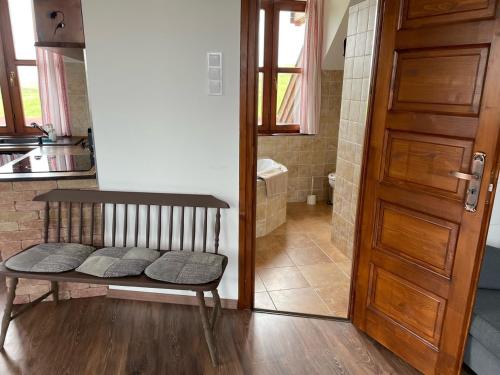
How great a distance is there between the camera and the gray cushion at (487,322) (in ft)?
5.51

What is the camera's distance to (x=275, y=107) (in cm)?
461

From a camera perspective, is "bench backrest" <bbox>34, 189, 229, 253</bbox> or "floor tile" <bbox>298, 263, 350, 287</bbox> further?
"floor tile" <bbox>298, 263, 350, 287</bbox>

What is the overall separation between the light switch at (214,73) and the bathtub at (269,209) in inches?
60.4

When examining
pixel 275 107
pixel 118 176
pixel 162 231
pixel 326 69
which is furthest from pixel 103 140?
pixel 326 69

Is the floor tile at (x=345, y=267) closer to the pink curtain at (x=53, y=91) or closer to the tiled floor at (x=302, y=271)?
the tiled floor at (x=302, y=271)

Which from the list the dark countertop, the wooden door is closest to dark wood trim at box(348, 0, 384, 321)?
the wooden door

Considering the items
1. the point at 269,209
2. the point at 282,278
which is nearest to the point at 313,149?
the point at 269,209

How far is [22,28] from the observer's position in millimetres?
3887

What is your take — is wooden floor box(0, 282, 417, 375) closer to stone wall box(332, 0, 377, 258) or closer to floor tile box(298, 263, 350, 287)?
floor tile box(298, 263, 350, 287)

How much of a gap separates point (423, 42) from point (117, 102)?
1672mm

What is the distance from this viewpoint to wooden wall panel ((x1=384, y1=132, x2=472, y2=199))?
65.3 inches

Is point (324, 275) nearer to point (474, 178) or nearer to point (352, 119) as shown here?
point (352, 119)

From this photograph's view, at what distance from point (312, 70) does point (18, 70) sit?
322cm

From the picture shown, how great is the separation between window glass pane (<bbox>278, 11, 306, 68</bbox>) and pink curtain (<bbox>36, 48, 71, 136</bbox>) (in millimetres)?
2435
